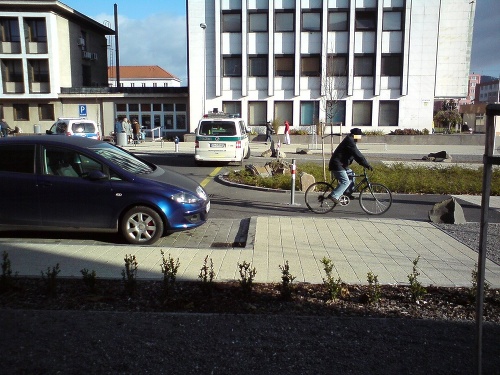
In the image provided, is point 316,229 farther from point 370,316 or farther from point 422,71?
point 422,71

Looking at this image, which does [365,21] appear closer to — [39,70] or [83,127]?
[83,127]

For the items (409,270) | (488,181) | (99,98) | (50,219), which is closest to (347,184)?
(409,270)

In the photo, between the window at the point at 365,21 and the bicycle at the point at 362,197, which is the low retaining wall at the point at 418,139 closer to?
the window at the point at 365,21

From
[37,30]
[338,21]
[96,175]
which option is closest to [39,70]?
[37,30]

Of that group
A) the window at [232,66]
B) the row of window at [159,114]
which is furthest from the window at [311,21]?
the row of window at [159,114]

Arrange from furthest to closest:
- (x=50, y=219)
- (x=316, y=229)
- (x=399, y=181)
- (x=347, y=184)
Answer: (x=399, y=181) → (x=347, y=184) → (x=316, y=229) → (x=50, y=219)

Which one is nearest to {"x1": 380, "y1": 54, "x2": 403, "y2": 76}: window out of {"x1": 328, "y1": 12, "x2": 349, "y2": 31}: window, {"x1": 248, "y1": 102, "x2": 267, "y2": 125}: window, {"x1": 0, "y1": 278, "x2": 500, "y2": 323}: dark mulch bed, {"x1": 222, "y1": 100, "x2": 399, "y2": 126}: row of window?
{"x1": 222, "y1": 100, "x2": 399, "y2": 126}: row of window

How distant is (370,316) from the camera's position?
15.1ft

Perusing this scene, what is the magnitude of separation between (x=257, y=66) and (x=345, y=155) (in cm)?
2934

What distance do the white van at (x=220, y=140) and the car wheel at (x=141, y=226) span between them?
11.8 meters

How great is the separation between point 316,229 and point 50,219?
4329 millimetres

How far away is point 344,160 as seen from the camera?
983 centimetres

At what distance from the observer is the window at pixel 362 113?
37688 mm

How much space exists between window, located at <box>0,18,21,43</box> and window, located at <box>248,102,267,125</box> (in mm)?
20318
